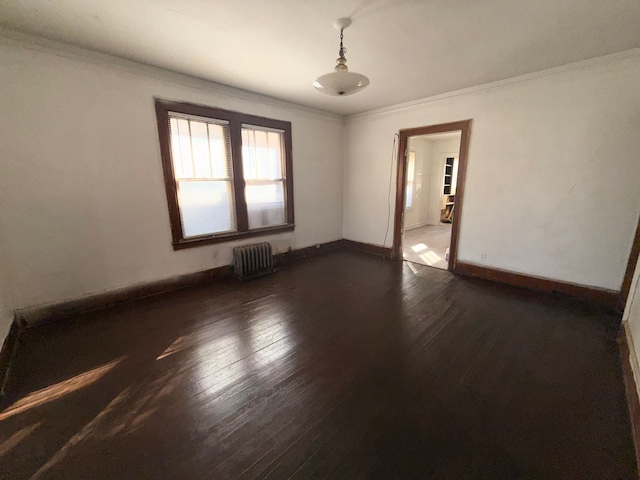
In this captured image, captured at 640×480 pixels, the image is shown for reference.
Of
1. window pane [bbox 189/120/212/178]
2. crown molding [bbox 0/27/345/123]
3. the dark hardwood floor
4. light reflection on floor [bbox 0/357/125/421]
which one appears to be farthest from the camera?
→ window pane [bbox 189/120/212/178]

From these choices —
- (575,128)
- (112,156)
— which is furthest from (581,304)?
(112,156)

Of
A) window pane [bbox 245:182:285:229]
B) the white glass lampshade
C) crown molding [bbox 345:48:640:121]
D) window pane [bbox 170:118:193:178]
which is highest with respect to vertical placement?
crown molding [bbox 345:48:640:121]

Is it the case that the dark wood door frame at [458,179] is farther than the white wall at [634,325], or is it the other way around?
the dark wood door frame at [458,179]

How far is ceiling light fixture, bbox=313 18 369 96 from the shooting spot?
6.68 feet

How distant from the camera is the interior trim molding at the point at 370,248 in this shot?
512 centimetres

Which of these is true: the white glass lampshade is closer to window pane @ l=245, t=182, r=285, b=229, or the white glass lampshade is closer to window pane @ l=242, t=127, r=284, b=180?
window pane @ l=242, t=127, r=284, b=180

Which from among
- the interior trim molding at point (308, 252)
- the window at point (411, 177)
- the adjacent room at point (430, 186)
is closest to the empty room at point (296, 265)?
the interior trim molding at point (308, 252)

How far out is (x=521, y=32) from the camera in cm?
229

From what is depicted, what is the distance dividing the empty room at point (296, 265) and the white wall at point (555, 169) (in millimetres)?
23

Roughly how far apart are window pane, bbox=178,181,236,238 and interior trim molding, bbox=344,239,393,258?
2655mm

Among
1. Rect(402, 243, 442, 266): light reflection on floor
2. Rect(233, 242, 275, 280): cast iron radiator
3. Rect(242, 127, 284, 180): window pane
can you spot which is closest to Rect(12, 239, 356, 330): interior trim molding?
Rect(233, 242, 275, 280): cast iron radiator

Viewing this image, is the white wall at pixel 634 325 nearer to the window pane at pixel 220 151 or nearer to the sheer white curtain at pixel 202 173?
the sheer white curtain at pixel 202 173

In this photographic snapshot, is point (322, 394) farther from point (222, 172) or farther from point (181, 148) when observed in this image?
point (181, 148)

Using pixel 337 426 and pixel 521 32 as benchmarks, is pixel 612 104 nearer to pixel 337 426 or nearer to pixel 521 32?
pixel 521 32
